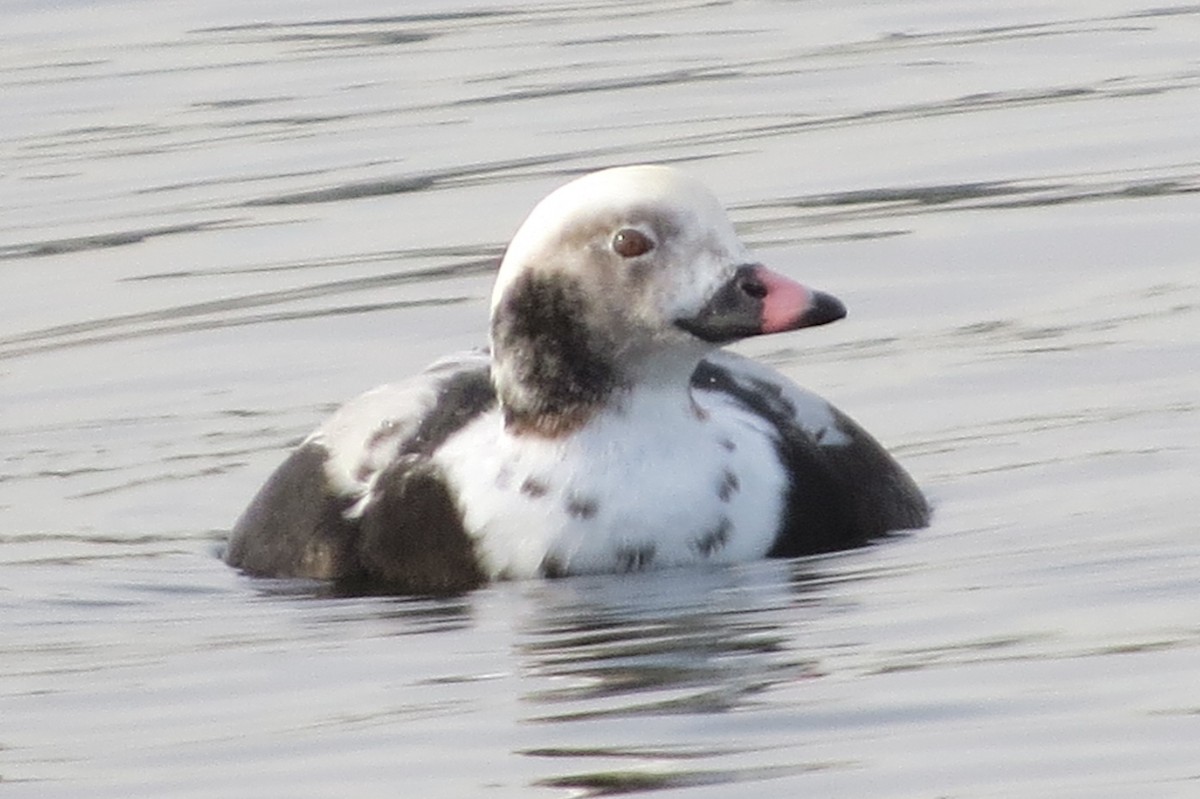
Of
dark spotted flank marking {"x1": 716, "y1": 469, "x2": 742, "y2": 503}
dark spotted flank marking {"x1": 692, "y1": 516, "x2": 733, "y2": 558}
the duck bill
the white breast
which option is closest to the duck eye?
the duck bill

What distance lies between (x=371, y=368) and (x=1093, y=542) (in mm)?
3462

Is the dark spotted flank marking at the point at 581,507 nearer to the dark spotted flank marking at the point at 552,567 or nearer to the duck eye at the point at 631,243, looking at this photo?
the dark spotted flank marking at the point at 552,567

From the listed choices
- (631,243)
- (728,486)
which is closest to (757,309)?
(631,243)

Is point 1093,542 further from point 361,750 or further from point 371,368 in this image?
point 371,368

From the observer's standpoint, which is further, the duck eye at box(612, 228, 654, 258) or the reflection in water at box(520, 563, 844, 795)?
the duck eye at box(612, 228, 654, 258)

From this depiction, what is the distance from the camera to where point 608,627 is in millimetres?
8422

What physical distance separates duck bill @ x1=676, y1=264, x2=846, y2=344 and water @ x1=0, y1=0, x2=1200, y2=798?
546 millimetres

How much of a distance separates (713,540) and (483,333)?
3204 millimetres

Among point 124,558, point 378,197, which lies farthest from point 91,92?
point 124,558

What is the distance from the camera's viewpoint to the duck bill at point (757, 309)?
8.86 m

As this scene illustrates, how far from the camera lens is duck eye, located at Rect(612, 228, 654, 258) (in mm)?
9070

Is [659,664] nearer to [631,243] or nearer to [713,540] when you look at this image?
[713,540]

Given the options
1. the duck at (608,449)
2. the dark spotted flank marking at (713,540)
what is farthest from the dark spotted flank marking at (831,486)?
the dark spotted flank marking at (713,540)

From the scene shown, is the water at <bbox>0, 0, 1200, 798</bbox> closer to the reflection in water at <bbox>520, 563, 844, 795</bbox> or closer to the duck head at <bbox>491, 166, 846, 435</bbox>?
the reflection in water at <bbox>520, 563, 844, 795</bbox>
